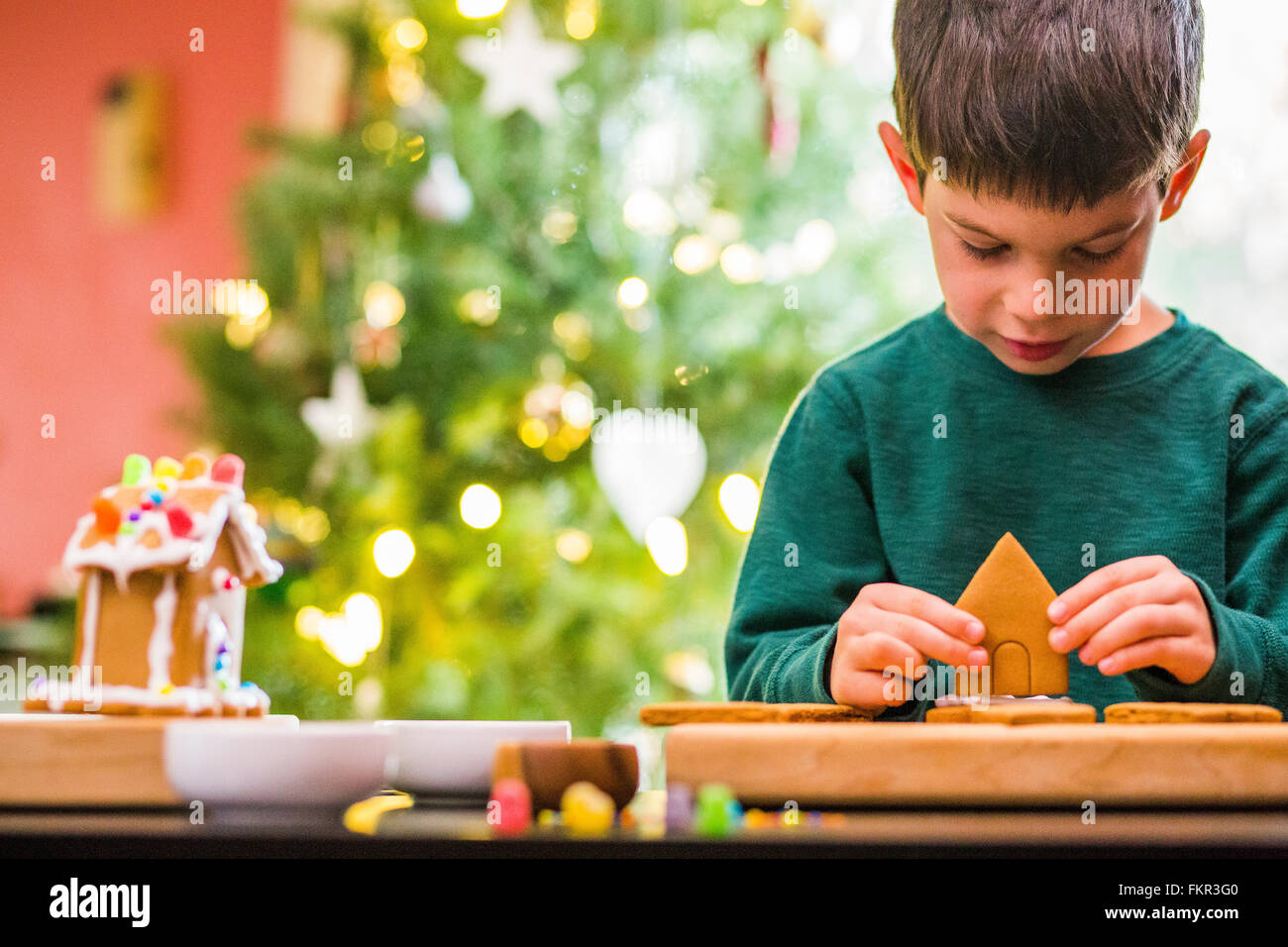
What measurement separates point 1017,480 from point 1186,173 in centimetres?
30

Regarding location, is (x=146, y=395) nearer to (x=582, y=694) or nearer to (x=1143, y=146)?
(x=582, y=694)

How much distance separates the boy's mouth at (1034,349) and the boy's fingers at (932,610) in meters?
0.27

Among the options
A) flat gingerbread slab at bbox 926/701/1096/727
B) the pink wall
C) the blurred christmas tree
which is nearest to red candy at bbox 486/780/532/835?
flat gingerbread slab at bbox 926/701/1096/727

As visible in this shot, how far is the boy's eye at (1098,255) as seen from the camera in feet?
3.00

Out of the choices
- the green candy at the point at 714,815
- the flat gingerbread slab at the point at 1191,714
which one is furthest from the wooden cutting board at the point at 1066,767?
the green candy at the point at 714,815

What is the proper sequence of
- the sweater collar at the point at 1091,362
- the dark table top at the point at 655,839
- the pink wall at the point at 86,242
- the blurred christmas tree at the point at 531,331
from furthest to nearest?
the pink wall at the point at 86,242 < the blurred christmas tree at the point at 531,331 < the sweater collar at the point at 1091,362 < the dark table top at the point at 655,839

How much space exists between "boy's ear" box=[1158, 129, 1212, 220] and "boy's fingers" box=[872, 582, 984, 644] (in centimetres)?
40

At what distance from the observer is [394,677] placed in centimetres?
228

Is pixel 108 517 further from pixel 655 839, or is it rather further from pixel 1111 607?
pixel 1111 607

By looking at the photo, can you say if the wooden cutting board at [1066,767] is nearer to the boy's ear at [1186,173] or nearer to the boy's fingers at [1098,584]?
the boy's fingers at [1098,584]

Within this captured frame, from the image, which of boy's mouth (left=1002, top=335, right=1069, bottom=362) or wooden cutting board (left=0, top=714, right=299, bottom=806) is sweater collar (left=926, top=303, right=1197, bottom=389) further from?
wooden cutting board (left=0, top=714, right=299, bottom=806)

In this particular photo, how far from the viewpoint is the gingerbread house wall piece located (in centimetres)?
81
